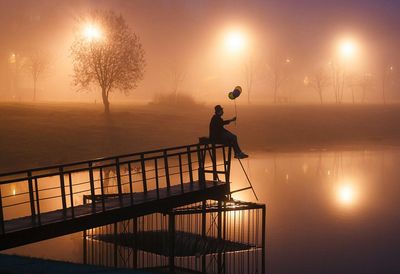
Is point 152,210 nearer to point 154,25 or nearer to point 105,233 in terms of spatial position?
point 105,233

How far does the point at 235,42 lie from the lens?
159m

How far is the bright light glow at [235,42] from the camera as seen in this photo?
15743 centimetres

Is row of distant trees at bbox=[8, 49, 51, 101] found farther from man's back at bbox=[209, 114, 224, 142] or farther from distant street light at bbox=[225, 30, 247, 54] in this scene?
man's back at bbox=[209, 114, 224, 142]

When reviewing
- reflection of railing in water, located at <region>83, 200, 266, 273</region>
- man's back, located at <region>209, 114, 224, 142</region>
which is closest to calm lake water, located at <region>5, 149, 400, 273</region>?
reflection of railing in water, located at <region>83, 200, 266, 273</region>

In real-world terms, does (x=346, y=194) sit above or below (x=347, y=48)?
below

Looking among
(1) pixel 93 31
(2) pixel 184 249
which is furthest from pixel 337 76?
(2) pixel 184 249

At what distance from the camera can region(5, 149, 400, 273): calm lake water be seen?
20.8 meters

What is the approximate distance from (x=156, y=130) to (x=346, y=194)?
31056 millimetres

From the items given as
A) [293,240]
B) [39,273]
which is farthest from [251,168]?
[39,273]

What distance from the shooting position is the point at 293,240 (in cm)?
2347

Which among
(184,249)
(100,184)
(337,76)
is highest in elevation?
(337,76)

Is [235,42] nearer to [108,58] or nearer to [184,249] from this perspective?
[108,58]

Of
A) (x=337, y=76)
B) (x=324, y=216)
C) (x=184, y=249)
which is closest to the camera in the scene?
(x=184, y=249)

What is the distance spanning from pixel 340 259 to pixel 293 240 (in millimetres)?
2739
